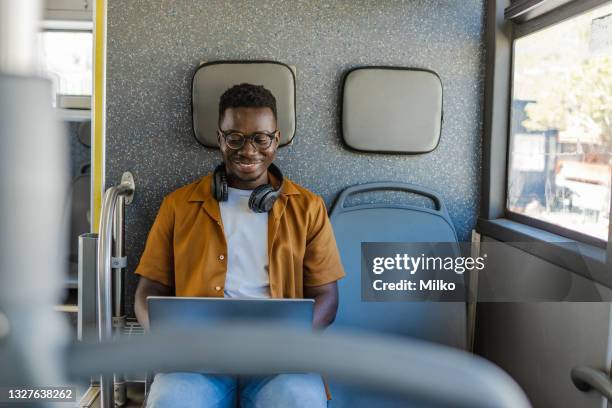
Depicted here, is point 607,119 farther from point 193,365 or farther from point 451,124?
point 193,365

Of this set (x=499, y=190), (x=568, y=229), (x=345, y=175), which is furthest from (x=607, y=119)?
(x=345, y=175)

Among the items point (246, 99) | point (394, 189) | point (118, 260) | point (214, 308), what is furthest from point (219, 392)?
point (394, 189)

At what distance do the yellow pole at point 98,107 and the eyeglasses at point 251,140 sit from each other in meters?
0.61

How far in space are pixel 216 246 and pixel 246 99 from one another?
1.49 ft

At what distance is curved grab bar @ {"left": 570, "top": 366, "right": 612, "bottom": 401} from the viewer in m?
1.33

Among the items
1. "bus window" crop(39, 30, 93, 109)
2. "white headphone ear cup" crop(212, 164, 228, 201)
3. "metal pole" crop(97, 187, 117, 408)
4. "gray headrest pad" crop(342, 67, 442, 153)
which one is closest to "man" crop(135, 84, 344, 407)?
"white headphone ear cup" crop(212, 164, 228, 201)

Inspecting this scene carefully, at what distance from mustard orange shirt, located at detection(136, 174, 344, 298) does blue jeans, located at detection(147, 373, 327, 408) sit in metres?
0.32

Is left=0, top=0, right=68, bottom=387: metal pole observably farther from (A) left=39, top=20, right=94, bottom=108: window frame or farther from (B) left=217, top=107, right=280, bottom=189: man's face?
(A) left=39, top=20, right=94, bottom=108: window frame

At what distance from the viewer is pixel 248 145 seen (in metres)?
1.83

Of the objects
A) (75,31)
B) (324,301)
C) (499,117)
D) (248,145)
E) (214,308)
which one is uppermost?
(75,31)

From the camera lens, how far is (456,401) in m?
0.26

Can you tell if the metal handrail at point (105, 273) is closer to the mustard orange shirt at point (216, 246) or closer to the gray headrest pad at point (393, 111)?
the mustard orange shirt at point (216, 246)

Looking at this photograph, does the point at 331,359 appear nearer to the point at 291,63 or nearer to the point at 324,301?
the point at 324,301

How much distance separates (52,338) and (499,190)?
84.9 inches
